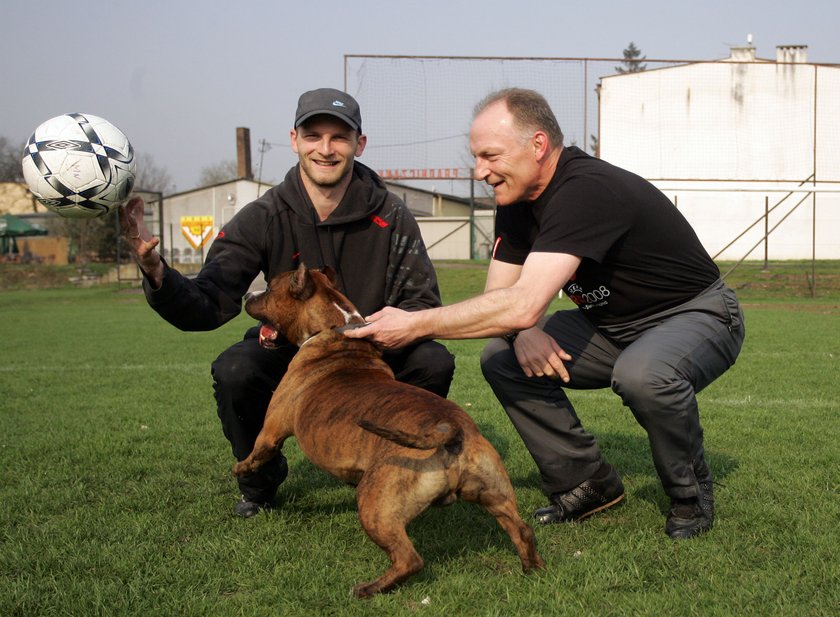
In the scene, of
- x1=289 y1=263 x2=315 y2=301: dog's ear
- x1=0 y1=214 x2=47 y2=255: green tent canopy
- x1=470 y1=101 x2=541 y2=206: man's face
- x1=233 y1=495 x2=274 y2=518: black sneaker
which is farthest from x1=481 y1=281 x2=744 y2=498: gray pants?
A: x1=0 y1=214 x2=47 y2=255: green tent canopy

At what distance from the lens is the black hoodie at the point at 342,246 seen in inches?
198

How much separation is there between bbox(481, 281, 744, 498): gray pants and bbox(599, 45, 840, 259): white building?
89.5ft

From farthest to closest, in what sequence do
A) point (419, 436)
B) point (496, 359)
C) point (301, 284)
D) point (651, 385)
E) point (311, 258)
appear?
1. point (311, 258)
2. point (496, 359)
3. point (301, 284)
4. point (651, 385)
5. point (419, 436)

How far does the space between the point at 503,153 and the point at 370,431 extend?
1.66 metres

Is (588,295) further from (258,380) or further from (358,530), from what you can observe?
(258,380)

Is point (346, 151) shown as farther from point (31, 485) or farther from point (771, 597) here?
point (771, 597)

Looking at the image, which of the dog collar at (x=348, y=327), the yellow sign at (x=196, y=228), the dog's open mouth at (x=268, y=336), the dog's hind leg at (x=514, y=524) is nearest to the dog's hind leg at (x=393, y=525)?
the dog's hind leg at (x=514, y=524)

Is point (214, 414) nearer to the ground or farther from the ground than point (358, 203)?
nearer to the ground

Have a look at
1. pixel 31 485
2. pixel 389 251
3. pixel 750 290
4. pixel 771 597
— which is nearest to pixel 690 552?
pixel 771 597

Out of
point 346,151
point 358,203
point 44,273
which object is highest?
point 346,151

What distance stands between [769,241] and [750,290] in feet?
31.3

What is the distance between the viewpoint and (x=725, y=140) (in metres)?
32.2

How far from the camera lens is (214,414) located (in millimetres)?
7465

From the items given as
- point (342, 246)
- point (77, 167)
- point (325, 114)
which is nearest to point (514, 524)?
point (342, 246)
